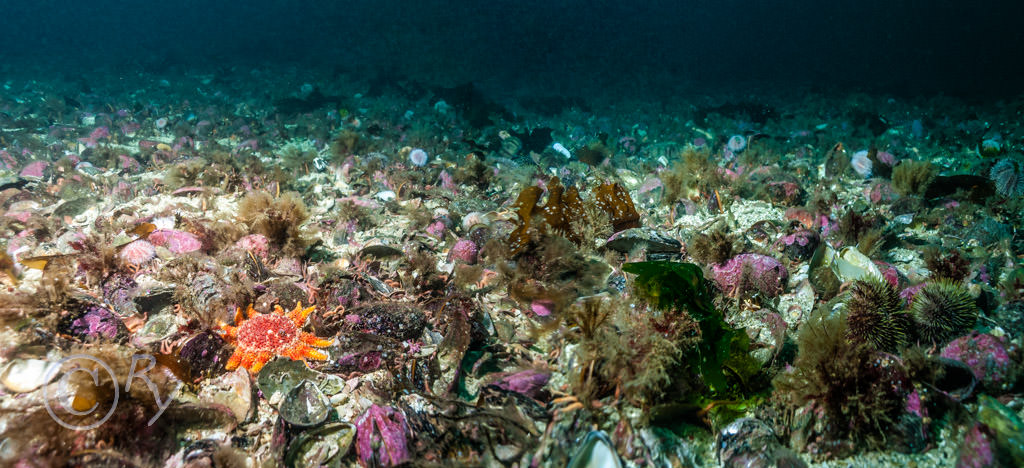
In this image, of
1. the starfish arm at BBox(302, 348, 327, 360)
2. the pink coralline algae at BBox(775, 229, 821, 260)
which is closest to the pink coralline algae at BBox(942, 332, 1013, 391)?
the pink coralline algae at BBox(775, 229, 821, 260)

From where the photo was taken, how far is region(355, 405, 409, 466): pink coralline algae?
2.10 m

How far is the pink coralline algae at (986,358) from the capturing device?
6.84ft

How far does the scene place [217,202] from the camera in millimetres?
5730

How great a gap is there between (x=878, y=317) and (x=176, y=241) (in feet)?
19.0

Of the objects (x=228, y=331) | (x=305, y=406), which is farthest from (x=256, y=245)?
(x=305, y=406)

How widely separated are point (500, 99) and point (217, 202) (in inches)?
806

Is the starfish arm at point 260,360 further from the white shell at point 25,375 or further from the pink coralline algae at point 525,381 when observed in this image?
the pink coralline algae at point 525,381

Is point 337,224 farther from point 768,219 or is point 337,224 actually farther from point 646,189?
point 768,219

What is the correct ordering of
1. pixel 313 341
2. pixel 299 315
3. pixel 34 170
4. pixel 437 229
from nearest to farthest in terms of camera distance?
1. pixel 313 341
2. pixel 299 315
3. pixel 437 229
4. pixel 34 170

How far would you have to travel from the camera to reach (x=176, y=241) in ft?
13.1

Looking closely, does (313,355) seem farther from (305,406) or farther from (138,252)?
(138,252)

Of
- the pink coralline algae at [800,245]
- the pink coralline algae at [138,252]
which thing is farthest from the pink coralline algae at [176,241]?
the pink coralline algae at [800,245]

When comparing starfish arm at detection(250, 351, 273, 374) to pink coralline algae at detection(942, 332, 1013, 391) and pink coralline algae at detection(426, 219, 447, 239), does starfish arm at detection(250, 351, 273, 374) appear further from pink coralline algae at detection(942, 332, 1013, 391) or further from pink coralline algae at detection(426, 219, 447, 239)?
pink coralline algae at detection(942, 332, 1013, 391)

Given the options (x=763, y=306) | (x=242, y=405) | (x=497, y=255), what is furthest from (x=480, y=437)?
(x=763, y=306)
